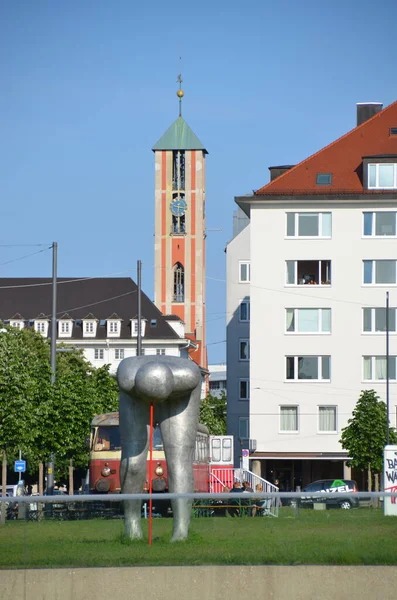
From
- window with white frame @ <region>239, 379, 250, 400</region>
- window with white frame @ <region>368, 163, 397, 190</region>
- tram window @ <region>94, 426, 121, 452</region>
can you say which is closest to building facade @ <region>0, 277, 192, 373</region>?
window with white frame @ <region>239, 379, 250, 400</region>

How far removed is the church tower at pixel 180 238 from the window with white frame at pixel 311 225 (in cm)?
7513

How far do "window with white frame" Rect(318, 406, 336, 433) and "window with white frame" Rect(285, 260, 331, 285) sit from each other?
714 centimetres

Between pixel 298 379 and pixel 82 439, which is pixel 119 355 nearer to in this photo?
pixel 298 379

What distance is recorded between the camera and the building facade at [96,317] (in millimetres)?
136125

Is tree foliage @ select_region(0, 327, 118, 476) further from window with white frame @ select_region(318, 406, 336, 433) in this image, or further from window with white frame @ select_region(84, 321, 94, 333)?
window with white frame @ select_region(84, 321, 94, 333)

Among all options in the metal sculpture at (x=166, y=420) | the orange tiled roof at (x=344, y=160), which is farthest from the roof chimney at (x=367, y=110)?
the metal sculpture at (x=166, y=420)

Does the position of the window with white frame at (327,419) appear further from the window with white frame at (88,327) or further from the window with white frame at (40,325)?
the window with white frame at (40,325)

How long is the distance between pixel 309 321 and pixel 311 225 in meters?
5.51

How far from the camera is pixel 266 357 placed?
7362 centimetres

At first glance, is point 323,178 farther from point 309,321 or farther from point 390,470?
point 390,470

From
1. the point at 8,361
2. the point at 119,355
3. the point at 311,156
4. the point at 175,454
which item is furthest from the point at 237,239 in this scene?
the point at 175,454

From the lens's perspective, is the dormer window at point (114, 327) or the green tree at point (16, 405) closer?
the green tree at point (16, 405)

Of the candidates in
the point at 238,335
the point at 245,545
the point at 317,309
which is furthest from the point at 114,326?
the point at 245,545

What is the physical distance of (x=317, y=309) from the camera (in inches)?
2904
